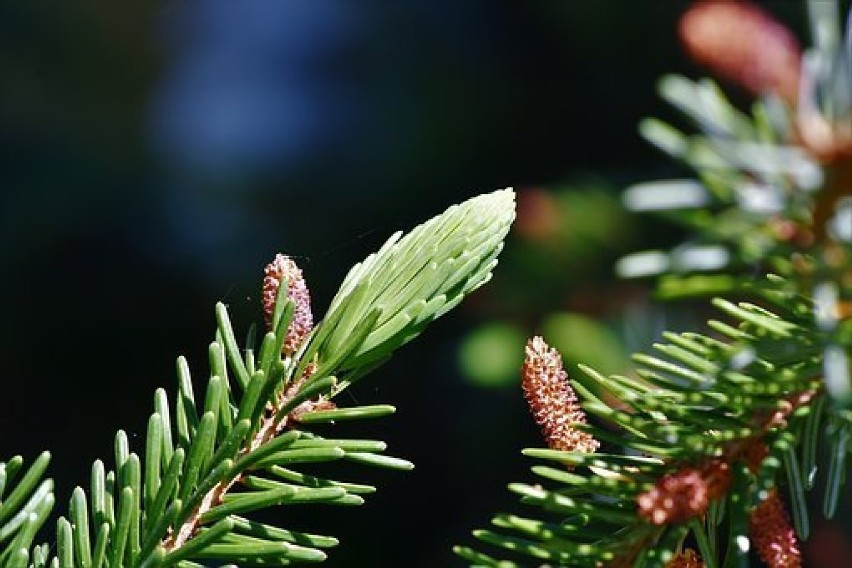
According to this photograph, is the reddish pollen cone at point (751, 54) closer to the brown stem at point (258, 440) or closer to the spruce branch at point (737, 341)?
the spruce branch at point (737, 341)

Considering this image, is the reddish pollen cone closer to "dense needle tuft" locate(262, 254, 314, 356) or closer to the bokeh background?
"dense needle tuft" locate(262, 254, 314, 356)

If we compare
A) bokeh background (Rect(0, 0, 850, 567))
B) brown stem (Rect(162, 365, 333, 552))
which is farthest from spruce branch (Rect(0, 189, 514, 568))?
bokeh background (Rect(0, 0, 850, 567))

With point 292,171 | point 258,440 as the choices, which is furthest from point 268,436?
point 292,171

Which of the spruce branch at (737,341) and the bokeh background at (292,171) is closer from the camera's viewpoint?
the spruce branch at (737,341)

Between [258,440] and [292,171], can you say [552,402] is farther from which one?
[292,171]

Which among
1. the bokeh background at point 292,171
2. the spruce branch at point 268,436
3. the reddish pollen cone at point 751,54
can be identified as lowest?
the spruce branch at point 268,436

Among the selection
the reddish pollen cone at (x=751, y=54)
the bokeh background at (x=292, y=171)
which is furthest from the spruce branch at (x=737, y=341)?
the bokeh background at (x=292, y=171)

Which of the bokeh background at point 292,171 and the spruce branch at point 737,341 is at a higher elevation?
the bokeh background at point 292,171
